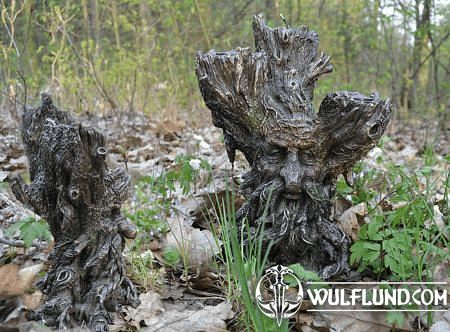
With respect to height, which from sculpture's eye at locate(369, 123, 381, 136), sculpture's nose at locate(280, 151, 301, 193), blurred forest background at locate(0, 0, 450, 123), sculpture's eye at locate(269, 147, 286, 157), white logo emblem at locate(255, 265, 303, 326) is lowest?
white logo emblem at locate(255, 265, 303, 326)

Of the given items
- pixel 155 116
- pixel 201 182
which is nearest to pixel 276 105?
pixel 201 182

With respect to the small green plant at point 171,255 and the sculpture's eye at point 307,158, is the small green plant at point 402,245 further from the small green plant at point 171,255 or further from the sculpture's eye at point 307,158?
the small green plant at point 171,255

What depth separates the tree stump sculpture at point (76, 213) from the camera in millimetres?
1807

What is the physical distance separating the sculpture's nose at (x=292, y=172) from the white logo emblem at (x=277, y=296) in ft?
1.22

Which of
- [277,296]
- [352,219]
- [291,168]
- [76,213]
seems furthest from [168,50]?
[277,296]

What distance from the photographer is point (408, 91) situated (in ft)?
28.1

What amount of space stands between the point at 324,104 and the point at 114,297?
4.16 ft

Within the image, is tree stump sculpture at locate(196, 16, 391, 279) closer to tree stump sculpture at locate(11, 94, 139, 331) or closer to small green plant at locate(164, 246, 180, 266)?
small green plant at locate(164, 246, 180, 266)

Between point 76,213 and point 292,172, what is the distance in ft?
3.15

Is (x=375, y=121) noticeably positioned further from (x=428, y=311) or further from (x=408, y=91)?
(x=408, y=91)

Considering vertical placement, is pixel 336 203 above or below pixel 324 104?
below

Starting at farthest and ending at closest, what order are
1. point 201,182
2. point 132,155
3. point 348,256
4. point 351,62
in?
point 351,62 → point 132,155 → point 201,182 → point 348,256

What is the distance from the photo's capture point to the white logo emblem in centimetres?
187

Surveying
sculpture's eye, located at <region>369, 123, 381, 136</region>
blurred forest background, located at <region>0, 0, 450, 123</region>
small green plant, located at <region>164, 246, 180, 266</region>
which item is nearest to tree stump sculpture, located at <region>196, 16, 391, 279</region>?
sculpture's eye, located at <region>369, 123, 381, 136</region>
